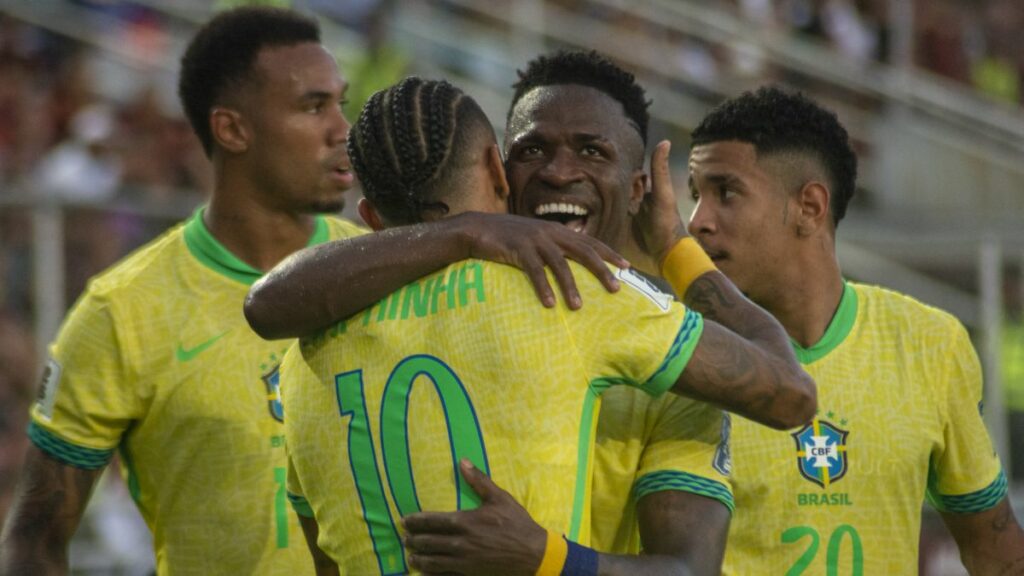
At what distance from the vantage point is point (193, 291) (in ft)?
16.5

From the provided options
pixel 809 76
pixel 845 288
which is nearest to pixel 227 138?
pixel 845 288

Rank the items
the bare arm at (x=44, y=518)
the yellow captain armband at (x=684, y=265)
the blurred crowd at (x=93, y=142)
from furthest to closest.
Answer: the blurred crowd at (x=93, y=142)
the bare arm at (x=44, y=518)
the yellow captain armband at (x=684, y=265)

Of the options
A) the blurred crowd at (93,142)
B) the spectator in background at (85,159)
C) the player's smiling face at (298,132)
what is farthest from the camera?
the spectator in background at (85,159)

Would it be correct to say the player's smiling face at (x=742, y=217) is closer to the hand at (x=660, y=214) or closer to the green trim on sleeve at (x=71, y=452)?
the hand at (x=660, y=214)

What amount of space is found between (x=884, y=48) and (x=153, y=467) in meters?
12.6

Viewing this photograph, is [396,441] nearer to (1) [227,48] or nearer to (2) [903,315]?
(2) [903,315]

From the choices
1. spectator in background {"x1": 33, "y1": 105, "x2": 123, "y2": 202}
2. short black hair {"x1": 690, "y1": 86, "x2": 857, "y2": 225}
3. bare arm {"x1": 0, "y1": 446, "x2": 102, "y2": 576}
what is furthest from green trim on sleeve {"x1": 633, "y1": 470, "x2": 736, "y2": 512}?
spectator in background {"x1": 33, "y1": 105, "x2": 123, "y2": 202}

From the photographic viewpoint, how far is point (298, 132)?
5.34 meters

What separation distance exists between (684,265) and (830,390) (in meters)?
0.96

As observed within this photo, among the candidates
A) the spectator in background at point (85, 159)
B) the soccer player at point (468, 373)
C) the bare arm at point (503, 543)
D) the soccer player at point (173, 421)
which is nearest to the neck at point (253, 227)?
the soccer player at point (173, 421)

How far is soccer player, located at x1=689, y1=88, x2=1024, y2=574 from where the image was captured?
4363 mm

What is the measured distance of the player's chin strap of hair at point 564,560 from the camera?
3264mm

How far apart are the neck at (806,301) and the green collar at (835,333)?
2 centimetres

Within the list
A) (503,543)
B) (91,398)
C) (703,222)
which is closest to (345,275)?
(503,543)
